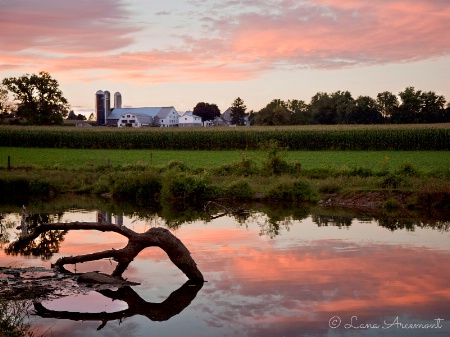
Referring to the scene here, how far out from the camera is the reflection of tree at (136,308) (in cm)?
1225

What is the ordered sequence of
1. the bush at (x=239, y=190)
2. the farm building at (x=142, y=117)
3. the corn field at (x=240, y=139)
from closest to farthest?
the bush at (x=239, y=190) < the corn field at (x=240, y=139) < the farm building at (x=142, y=117)

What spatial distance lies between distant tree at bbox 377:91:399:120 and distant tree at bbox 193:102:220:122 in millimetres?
68566

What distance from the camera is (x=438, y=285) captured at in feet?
47.5

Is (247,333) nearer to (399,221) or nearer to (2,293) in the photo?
(2,293)

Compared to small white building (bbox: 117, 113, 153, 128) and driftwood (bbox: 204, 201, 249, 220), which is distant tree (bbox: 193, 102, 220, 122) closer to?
small white building (bbox: 117, 113, 153, 128)

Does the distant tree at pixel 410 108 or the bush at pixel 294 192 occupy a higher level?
the distant tree at pixel 410 108

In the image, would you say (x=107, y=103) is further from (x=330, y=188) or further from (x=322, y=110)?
(x=330, y=188)

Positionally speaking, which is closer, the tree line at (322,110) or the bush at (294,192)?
the bush at (294,192)

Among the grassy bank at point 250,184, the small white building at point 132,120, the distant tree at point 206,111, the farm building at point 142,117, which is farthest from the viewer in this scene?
the distant tree at point 206,111

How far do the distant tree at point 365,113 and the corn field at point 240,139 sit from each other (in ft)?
159

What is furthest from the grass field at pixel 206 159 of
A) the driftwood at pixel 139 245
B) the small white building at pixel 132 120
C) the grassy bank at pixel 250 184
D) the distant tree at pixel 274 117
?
the small white building at pixel 132 120

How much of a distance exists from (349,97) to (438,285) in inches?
4567

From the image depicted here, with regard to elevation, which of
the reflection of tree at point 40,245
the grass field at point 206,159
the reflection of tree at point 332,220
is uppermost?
the grass field at point 206,159

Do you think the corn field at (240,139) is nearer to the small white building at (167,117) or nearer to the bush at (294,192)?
the bush at (294,192)
